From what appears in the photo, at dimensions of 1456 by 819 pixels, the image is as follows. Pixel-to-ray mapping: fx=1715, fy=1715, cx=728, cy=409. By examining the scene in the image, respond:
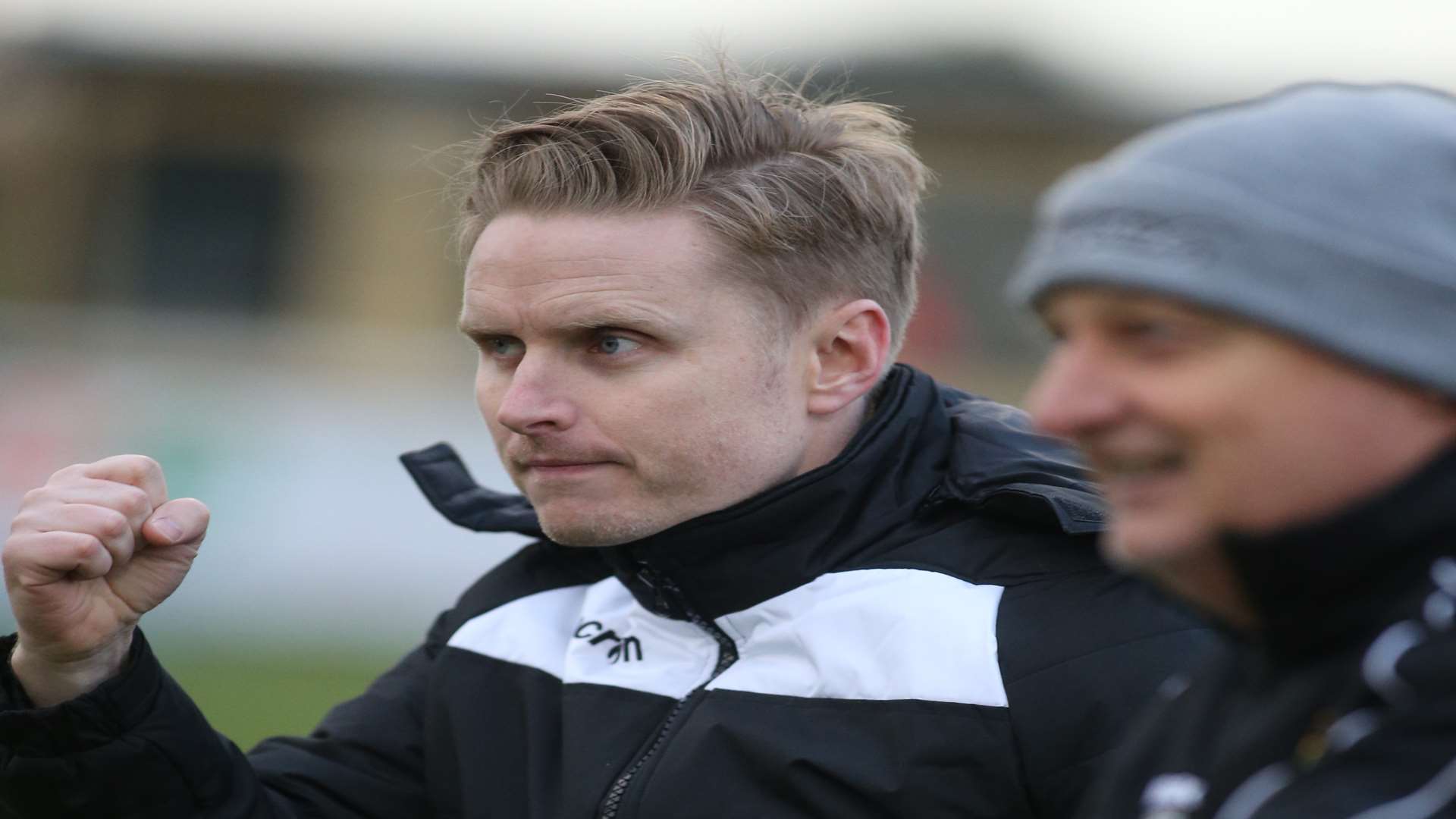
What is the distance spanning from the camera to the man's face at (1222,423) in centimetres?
125

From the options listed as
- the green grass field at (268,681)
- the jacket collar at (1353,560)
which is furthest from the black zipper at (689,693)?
the green grass field at (268,681)

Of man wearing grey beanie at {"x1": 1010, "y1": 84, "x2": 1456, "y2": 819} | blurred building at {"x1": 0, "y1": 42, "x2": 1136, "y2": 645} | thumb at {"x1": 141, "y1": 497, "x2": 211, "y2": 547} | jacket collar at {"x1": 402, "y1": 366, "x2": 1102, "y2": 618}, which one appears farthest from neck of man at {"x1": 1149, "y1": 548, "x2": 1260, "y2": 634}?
blurred building at {"x1": 0, "y1": 42, "x2": 1136, "y2": 645}

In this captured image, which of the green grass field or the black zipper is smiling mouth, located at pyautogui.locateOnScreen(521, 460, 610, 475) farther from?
the green grass field

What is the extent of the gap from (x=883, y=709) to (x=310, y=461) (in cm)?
932

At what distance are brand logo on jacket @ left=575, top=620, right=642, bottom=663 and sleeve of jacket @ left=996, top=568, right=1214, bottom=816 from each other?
0.58 meters

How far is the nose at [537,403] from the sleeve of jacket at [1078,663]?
0.71m

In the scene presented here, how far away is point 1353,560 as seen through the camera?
1276 mm

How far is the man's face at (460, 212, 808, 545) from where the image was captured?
2.58 meters

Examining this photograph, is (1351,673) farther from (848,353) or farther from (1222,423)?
(848,353)

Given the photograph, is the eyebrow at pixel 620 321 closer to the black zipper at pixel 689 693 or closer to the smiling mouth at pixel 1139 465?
the black zipper at pixel 689 693

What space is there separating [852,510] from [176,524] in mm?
1013

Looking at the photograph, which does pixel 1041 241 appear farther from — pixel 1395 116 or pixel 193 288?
pixel 193 288

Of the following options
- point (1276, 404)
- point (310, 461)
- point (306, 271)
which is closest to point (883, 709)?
point (1276, 404)

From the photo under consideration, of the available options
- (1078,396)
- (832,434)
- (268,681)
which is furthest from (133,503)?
(268,681)
